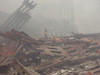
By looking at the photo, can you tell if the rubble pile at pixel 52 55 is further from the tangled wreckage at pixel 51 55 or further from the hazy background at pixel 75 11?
the hazy background at pixel 75 11

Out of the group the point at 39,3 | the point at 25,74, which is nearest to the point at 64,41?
the point at 25,74

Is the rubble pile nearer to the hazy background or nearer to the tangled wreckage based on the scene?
the tangled wreckage

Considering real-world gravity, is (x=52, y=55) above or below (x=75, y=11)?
above

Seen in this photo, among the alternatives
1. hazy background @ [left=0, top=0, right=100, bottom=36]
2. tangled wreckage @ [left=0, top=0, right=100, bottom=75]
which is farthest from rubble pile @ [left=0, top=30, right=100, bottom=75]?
hazy background @ [left=0, top=0, right=100, bottom=36]

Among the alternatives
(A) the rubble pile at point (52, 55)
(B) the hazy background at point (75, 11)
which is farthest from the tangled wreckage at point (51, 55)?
(B) the hazy background at point (75, 11)

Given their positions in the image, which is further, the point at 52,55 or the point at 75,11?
the point at 75,11

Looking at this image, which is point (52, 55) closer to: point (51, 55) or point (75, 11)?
point (51, 55)

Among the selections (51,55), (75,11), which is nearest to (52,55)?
(51,55)

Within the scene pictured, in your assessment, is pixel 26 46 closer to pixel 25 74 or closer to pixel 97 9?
pixel 25 74
